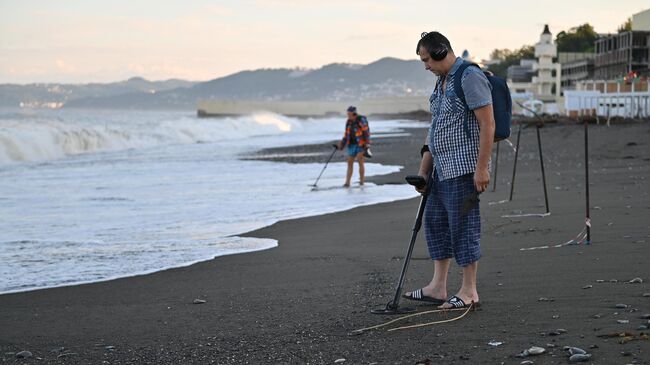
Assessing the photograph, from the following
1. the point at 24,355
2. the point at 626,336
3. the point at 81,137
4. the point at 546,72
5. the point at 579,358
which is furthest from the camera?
the point at 546,72

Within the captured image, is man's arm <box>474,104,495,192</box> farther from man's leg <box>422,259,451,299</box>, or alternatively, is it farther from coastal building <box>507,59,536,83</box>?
coastal building <box>507,59,536,83</box>

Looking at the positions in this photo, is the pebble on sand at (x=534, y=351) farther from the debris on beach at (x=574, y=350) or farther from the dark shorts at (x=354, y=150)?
the dark shorts at (x=354, y=150)

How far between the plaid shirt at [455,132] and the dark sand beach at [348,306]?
0.84 m

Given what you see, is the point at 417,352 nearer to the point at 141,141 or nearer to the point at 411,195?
the point at 411,195

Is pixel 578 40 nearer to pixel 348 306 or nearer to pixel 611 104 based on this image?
pixel 611 104

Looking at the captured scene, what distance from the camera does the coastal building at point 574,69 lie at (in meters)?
104

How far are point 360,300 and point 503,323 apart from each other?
4.04 ft

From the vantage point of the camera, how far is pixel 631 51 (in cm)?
8050

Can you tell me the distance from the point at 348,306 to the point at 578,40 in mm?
139070

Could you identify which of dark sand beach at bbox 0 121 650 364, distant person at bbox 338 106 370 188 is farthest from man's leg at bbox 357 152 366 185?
dark sand beach at bbox 0 121 650 364

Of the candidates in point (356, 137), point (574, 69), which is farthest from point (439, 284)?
point (574, 69)

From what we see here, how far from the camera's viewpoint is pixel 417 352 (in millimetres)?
4566

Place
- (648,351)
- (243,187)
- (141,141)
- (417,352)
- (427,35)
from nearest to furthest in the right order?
1. (648,351)
2. (417,352)
3. (427,35)
4. (243,187)
5. (141,141)

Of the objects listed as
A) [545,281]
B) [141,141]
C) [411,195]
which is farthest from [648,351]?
[141,141]
